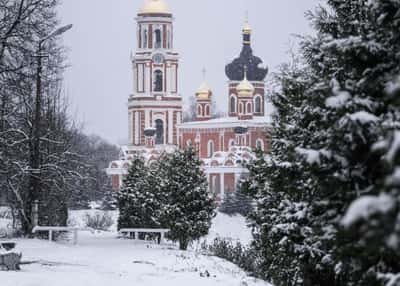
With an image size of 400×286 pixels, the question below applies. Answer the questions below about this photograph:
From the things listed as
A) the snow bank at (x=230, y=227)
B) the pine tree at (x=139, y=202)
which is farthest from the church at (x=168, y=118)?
the pine tree at (x=139, y=202)

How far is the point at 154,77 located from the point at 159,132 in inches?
228

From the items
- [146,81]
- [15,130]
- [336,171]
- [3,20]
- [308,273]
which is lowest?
[308,273]

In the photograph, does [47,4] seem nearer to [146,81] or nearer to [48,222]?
[48,222]

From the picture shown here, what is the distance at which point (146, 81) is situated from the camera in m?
88.8

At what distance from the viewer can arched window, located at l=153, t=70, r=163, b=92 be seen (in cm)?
8912

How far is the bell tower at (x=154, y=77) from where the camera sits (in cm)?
8788

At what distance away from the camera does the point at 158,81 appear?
3521 inches

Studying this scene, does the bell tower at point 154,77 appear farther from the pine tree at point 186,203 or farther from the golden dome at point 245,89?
the pine tree at point 186,203

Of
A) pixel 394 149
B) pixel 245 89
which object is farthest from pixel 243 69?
pixel 394 149

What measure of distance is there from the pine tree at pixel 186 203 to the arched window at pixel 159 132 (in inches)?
2382

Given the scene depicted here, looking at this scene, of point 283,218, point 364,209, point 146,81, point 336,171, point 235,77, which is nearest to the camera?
point 364,209

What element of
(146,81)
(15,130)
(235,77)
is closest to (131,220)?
(15,130)

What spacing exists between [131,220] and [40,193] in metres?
7.09

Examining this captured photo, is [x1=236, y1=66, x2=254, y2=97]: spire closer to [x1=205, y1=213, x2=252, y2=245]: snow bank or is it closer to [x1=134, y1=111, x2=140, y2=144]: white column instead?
[x1=134, y1=111, x2=140, y2=144]: white column
